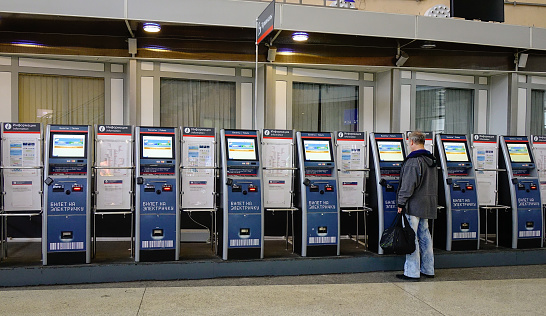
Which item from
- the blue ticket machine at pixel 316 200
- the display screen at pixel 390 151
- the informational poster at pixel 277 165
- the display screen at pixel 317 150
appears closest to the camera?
the blue ticket machine at pixel 316 200

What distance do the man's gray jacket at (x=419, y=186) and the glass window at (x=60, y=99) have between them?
5.05 meters

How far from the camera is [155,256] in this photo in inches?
247

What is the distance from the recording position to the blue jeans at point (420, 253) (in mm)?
6289

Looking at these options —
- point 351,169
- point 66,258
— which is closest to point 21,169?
point 66,258

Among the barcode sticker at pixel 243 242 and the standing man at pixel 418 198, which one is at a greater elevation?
the standing man at pixel 418 198

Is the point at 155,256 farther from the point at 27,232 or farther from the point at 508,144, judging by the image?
the point at 508,144

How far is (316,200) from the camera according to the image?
265 inches

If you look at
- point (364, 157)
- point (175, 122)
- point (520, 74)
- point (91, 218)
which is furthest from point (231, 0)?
point (520, 74)

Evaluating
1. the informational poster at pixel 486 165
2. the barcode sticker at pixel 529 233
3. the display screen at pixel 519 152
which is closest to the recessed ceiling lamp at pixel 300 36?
the informational poster at pixel 486 165

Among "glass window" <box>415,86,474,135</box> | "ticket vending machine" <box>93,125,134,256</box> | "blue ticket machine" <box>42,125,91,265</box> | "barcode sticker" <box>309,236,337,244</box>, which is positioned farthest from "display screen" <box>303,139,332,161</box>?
"glass window" <box>415,86,474,135</box>

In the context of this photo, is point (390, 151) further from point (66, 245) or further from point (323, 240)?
point (66, 245)

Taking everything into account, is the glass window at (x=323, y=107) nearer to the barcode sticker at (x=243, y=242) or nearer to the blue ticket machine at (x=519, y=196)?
the blue ticket machine at (x=519, y=196)

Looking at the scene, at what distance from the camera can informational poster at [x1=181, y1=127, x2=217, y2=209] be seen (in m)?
6.60

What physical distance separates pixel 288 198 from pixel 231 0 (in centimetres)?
304
